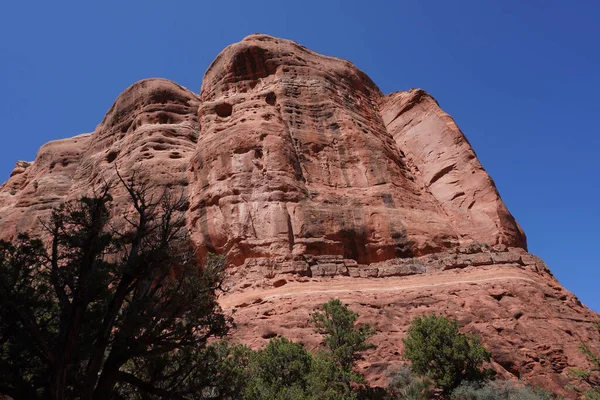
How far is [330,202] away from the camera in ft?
87.7

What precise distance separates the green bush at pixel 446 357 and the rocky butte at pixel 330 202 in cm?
148

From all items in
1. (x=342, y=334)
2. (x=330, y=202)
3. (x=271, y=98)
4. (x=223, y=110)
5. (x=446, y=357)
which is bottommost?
(x=446, y=357)

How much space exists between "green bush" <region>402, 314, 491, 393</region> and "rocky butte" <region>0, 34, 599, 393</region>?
58.5 inches

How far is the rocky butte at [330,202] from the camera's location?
63.1 feet

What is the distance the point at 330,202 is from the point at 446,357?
12.9 meters

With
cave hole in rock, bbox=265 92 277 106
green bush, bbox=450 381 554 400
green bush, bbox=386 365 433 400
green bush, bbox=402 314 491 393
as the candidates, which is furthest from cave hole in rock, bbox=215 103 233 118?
green bush, bbox=450 381 554 400

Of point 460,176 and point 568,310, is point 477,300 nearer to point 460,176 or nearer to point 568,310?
point 568,310

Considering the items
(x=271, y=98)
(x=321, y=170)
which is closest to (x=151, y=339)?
(x=321, y=170)

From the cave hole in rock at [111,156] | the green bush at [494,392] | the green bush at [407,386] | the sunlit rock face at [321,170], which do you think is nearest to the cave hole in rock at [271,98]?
the sunlit rock face at [321,170]

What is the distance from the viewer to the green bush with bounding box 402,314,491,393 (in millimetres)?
14828

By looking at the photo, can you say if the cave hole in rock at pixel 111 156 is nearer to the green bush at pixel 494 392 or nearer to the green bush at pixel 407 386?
the green bush at pixel 407 386

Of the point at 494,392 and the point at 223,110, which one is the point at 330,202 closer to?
the point at 223,110

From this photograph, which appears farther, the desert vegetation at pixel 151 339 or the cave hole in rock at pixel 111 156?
the cave hole in rock at pixel 111 156

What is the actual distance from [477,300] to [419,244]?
572 cm
